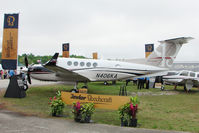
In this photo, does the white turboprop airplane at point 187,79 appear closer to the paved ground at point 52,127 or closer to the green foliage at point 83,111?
the paved ground at point 52,127

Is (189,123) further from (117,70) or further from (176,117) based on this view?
(117,70)

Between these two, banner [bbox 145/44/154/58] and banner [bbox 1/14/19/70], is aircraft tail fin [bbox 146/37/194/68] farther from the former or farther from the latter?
banner [bbox 145/44/154/58]

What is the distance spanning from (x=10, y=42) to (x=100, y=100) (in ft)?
33.8

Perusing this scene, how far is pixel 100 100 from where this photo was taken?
7887 mm

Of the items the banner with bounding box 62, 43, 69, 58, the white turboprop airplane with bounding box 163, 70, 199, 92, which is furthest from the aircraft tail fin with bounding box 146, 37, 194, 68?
the banner with bounding box 62, 43, 69, 58

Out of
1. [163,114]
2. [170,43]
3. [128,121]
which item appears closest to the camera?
[128,121]

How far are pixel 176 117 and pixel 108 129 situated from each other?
430 cm

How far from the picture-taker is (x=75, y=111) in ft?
24.1

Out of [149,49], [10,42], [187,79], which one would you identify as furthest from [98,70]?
[149,49]

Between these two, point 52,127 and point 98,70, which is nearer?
point 52,127

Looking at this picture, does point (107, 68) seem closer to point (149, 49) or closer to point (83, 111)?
point (83, 111)

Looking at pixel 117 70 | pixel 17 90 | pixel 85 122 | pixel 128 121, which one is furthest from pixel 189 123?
pixel 17 90

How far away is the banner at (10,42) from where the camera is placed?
14.3m

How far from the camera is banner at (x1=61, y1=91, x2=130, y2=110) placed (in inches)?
296
